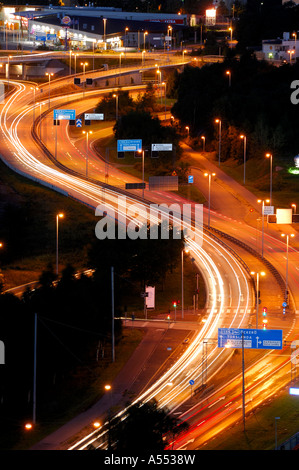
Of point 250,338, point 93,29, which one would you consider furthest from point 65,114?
point 250,338

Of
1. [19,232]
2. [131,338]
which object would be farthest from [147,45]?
[131,338]

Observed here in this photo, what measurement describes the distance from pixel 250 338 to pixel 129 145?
37508mm

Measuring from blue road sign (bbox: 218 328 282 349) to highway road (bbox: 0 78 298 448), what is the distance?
6.20 ft

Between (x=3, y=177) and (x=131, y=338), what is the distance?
29818 mm

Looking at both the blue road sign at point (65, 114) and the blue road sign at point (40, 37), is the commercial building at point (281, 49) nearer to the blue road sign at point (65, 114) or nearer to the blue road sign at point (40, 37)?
the blue road sign at point (40, 37)

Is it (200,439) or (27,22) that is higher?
(27,22)

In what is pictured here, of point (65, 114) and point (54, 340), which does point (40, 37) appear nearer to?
point (65, 114)

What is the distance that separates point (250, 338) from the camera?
118ft

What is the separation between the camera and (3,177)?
221ft

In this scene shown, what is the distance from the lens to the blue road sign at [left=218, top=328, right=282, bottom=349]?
1401 inches

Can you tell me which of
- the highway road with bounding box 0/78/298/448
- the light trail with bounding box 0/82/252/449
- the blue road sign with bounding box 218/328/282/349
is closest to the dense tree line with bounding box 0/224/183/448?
the light trail with bounding box 0/82/252/449

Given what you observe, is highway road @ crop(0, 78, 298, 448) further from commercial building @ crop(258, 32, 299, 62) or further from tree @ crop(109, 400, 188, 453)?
commercial building @ crop(258, 32, 299, 62)

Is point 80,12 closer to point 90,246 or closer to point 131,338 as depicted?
point 90,246
